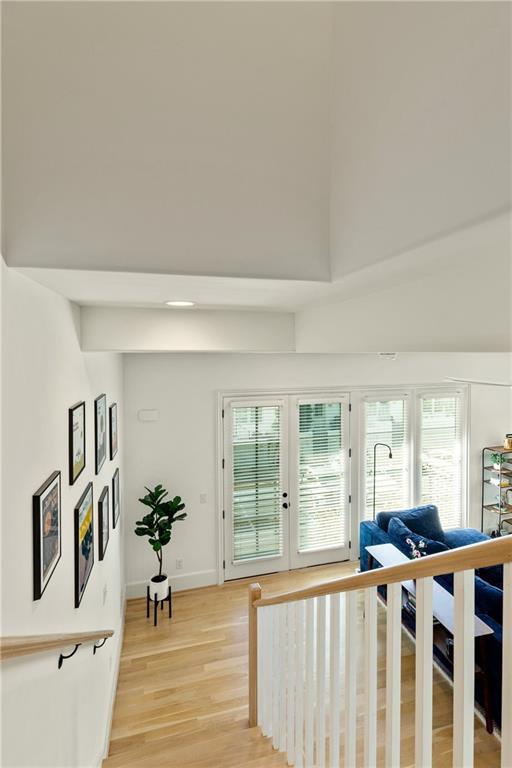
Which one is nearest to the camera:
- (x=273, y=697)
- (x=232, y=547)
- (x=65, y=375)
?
(x=65, y=375)

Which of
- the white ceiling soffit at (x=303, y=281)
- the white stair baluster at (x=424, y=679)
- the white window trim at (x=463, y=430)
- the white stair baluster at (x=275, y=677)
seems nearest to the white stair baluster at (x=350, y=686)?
the white stair baluster at (x=424, y=679)

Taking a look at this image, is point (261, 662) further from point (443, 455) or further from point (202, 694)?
point (443, 455)

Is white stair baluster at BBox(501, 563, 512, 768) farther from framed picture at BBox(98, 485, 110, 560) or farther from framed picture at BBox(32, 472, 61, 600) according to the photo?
framed picture at BBox(98, 485, 110, 560)

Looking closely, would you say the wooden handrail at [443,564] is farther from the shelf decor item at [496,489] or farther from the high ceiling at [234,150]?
the shelf decor item at [496,489]

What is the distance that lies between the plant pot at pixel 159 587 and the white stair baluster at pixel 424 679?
3.67m

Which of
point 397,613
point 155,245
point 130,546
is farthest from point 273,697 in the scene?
point 130,546

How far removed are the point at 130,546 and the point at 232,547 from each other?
113 cm

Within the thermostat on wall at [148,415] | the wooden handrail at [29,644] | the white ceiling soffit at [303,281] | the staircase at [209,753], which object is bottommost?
the staircase at [209,753]

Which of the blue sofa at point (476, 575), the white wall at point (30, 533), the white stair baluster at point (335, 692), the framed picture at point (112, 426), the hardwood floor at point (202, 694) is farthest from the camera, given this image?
the framed picture at point (112, 426)

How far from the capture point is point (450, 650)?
3098 millimetres

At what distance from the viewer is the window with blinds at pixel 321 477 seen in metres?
5.06

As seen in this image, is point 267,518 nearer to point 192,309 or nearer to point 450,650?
point 450,650

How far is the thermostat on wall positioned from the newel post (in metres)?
2.48

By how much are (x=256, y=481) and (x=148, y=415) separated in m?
1.44
